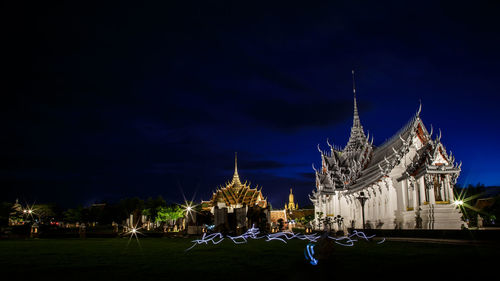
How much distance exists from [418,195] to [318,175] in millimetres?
32589

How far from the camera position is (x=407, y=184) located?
3403 cm

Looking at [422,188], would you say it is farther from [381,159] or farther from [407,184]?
[381,159]

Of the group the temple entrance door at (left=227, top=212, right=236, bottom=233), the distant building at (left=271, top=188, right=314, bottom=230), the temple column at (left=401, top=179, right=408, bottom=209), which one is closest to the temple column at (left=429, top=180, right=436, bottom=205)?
the temple column at (left=401, top=179, right=408, bottom=209)

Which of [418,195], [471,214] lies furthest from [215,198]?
[418,195]

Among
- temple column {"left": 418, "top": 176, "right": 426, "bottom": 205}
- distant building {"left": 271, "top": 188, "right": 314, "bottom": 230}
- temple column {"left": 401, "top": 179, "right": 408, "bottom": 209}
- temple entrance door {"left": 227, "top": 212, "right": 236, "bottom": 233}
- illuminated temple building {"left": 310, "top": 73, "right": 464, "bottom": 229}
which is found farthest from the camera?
distant building {"left": 271, "top": 188, "right": 314, "bottom": 230}

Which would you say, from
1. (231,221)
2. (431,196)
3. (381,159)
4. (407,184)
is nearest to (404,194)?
(407,184)

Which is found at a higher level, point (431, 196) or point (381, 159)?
point (381, 159)

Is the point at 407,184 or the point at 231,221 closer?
the point at 407,184

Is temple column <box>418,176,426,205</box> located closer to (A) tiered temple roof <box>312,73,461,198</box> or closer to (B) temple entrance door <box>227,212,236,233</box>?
(A) tiered temple roof <box>312,73,461,198</box>

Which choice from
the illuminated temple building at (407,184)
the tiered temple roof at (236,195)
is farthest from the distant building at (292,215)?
the illuminated temple building at (407,184)

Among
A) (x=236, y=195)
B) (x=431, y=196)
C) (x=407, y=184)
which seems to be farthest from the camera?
(x=236, y=195)

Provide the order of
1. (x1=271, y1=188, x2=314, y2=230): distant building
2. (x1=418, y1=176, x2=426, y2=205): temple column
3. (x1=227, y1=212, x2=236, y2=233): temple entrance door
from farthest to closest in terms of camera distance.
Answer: (x1=271, y1=188, x2=314, y2=230): distant building < (x1=227, y1=212, x2=236, y2=233): temple entrance door < (x1=418, y1=176, x2=426, y2=205): temple column

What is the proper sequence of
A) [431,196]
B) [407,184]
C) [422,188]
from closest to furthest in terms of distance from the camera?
1. [431,196]
2. [422,188]
3. [407,184]

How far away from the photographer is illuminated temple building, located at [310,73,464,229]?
29406mm
